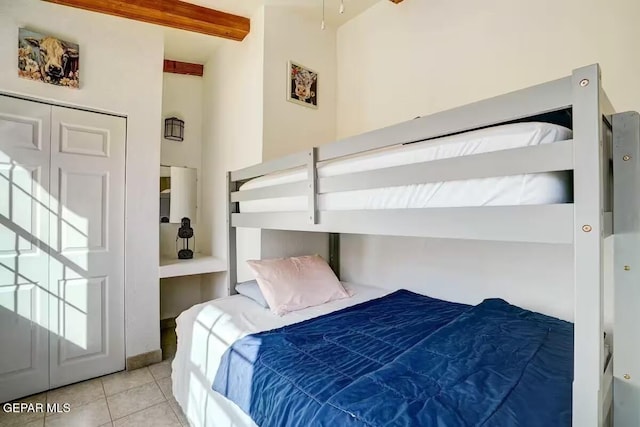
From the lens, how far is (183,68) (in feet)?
10.3

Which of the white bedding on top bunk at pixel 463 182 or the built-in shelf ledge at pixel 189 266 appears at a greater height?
the white bedding on top bunk at pixel 463 182

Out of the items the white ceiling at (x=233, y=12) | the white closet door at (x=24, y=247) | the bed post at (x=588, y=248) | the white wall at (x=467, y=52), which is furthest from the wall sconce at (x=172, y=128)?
the bed post at (x=588, y=248)

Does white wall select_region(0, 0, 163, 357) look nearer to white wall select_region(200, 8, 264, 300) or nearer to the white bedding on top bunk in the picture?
white wall select_region(200, 8, 264, 300)

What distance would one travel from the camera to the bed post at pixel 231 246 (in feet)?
7.27

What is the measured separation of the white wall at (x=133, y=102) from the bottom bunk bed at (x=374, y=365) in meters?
0.78

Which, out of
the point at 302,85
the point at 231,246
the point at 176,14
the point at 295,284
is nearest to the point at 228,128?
the point at 302,85

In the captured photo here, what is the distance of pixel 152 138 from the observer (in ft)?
8.07

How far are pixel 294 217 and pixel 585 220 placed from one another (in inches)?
43.4

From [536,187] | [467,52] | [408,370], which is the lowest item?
[408,370]

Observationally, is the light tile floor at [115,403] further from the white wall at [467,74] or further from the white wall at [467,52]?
the white wall at [467,52]

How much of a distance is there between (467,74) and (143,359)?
10.3 feet

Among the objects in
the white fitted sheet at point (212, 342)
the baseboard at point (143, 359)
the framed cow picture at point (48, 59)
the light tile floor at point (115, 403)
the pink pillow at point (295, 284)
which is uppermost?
the framed cow picture at point (48, 59)

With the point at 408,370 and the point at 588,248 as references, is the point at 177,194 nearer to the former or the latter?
the point at 408,370

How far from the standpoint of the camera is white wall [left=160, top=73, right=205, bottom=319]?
307 cm
